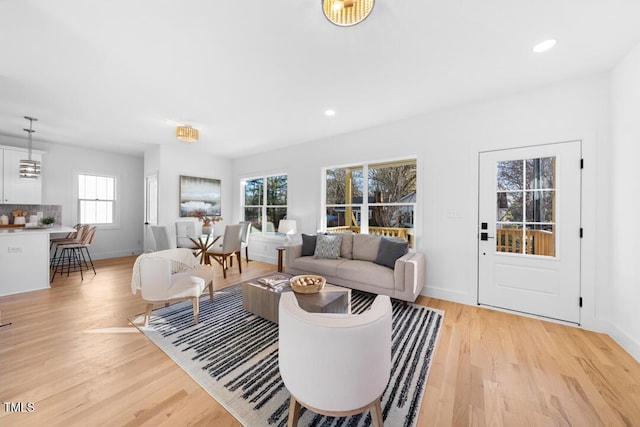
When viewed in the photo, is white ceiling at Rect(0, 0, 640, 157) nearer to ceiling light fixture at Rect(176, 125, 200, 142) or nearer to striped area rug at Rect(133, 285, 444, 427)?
ceiling light fixture at Rect(176, 125, 200, 142)

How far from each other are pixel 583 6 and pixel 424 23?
3.51ft

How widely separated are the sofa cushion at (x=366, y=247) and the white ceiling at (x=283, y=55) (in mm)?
1903

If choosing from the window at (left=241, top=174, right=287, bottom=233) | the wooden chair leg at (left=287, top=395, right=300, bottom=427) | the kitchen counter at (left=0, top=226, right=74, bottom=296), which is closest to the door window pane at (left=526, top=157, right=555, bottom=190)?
the wooden chair leg at (left=287, top=395, right=300, bottom=427)

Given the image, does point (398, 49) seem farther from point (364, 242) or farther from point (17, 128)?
point (17, 128)

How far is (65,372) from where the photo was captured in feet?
5.99

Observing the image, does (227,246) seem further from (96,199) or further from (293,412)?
(96,199)

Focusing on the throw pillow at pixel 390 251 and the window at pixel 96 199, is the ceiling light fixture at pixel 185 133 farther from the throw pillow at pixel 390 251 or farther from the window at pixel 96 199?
the window at pixel 96 199

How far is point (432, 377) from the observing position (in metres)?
1.82

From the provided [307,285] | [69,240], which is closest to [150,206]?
[69,240]

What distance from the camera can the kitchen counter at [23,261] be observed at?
3355mm

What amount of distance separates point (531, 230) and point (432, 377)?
222 cm

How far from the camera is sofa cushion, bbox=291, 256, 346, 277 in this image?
357 centimetres

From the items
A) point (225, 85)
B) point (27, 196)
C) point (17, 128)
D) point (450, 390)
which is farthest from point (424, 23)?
point (27, 196)

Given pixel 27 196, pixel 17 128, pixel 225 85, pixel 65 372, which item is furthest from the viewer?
pixel 27 196
